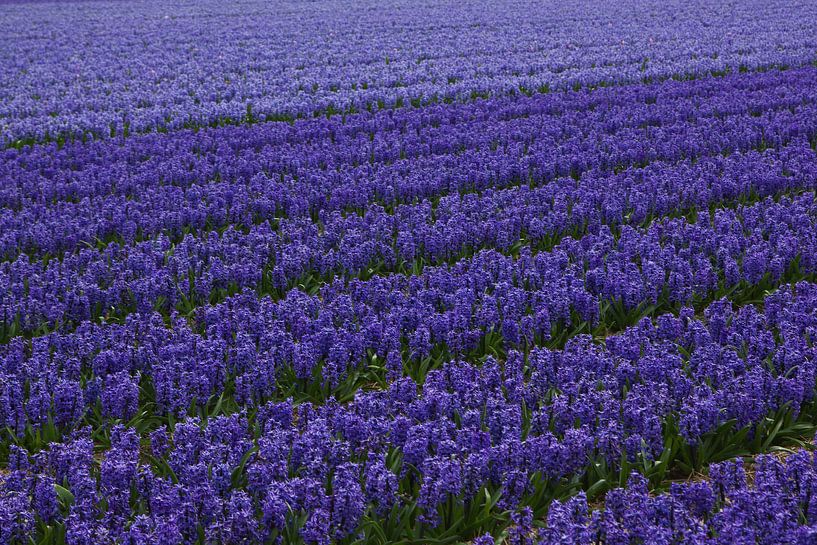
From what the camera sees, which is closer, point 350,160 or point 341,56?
point 350,160

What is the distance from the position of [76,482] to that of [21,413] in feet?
4.45

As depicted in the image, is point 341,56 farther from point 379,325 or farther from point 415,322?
point 379,325

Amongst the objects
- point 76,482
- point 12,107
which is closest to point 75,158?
point 12,107

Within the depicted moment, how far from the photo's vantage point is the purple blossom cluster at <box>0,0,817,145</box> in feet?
64.6

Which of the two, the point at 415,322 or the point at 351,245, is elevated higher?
the point at 351,245

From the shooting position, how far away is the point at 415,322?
8.06 m

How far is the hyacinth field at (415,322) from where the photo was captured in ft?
17.7

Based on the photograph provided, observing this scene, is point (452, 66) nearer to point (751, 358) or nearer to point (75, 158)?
point (75, 158)

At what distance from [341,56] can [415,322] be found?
2051 cm

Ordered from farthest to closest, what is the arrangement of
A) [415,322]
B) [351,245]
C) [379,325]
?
[351,245] < [415,322] < [379,325]

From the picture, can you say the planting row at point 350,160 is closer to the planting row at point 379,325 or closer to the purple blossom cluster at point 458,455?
the planting row at point 379,325

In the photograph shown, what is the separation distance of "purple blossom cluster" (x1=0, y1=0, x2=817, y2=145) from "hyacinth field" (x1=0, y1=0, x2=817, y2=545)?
2.53 ft

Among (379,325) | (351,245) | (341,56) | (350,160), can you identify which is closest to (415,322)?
(379,325)

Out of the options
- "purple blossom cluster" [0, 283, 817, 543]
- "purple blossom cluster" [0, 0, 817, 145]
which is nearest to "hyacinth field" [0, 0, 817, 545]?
"purple blossom cluster" [0, 283, 817, 543]
